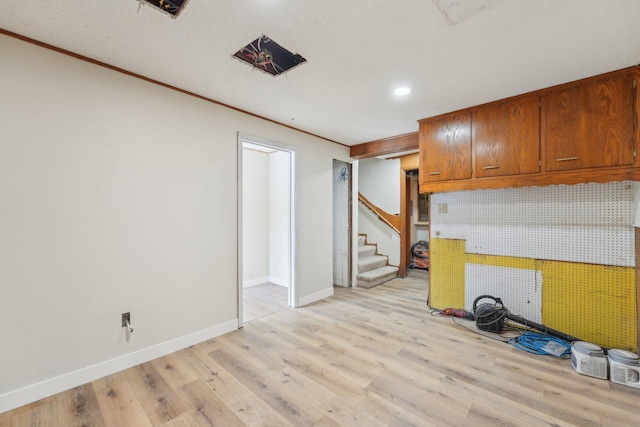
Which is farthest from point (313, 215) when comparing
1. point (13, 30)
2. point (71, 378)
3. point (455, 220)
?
point (13, 30)

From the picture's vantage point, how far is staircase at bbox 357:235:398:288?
463cm

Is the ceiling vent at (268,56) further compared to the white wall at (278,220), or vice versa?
the white wall at (278,220)

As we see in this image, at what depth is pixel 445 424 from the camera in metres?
1.58

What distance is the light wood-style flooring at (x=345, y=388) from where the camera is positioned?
1634mm

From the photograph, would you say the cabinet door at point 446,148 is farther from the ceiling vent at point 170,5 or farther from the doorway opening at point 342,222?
the ceiling vent at point 170,5

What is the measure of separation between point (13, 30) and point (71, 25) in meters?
0.42

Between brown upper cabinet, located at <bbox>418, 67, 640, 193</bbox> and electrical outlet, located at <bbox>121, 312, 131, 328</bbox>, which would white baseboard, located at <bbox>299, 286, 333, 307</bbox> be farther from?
brown upper cabinet, located at <bbox>418, 67, 640, 193</bbox>

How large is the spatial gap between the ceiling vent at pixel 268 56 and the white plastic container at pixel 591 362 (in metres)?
3.18

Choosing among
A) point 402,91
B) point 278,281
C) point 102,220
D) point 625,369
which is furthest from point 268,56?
point 278,281

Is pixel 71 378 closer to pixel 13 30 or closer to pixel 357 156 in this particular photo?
pixel 13 30

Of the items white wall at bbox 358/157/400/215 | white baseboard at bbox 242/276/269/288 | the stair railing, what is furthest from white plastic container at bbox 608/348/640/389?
white baseboard at bbox 242/276/269/288

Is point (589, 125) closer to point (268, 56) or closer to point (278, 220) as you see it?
point (268, 56)

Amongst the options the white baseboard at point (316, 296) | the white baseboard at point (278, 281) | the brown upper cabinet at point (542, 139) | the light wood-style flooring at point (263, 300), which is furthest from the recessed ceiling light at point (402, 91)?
the white baseboard at point (278, 281)

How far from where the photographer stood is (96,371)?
2.01 metres
